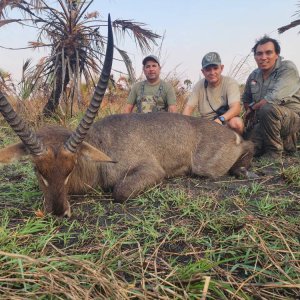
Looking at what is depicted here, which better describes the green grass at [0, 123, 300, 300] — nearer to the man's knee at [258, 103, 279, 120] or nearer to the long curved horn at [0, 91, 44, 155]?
the long curved horn at [0, 91, 44, 155]

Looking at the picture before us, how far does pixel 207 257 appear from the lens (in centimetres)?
246

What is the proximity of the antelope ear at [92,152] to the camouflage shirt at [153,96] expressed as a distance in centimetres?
406

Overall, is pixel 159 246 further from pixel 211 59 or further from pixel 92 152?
pixel 211 59

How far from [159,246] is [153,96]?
5.74 metres

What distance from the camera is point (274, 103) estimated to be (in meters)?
6.40

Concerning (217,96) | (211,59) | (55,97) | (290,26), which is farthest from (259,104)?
(55,97)

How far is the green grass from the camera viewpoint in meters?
2.03

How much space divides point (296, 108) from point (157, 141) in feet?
10.6

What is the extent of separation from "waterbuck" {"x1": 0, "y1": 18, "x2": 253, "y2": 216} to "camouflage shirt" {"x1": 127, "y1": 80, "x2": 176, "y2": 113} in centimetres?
259

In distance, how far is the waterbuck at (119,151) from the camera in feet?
11.6

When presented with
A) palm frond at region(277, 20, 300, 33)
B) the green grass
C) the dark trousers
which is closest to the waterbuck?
the green grass

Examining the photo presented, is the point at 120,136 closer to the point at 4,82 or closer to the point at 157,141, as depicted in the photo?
the point at 157,141

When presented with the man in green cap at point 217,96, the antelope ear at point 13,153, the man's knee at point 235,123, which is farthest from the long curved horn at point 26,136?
the man's knee at point 235,123

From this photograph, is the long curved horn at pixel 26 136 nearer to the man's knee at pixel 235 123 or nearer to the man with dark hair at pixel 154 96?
the man's knee at pixel 235 123
